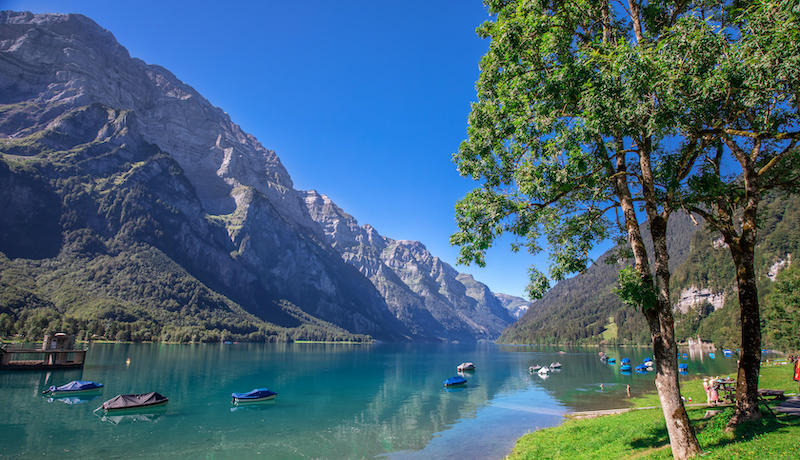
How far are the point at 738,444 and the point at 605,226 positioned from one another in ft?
29.6

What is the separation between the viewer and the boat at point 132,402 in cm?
4603

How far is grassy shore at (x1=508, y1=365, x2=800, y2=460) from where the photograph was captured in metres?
13.0

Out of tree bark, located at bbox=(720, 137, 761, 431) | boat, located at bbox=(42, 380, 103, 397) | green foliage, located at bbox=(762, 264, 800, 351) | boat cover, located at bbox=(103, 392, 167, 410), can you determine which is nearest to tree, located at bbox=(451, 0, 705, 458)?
tree bark, located at bbox=(720, 137, 761, 431)

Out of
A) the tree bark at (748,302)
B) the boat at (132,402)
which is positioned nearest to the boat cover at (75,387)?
the boat at (132,402)

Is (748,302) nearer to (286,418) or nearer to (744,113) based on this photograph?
(744,113)

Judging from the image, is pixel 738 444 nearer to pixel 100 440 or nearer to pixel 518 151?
pixel 518 151

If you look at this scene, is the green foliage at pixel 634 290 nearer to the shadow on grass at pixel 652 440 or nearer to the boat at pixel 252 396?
the shadow on grass at pixel 652 440

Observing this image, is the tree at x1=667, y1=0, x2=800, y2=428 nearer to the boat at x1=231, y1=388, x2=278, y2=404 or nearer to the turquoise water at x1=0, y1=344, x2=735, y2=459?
the turquoise water at x1=0, y1=344, x2=735, y2=459

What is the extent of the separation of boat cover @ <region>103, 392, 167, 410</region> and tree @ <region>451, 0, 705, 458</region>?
167 ft

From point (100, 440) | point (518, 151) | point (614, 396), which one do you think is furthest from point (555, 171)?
point (614, 396)

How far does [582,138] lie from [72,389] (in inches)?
2957

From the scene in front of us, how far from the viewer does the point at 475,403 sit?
57.9 m

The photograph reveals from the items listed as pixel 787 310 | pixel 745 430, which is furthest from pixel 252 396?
pixel 787 310

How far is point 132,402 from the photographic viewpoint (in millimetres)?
47188
